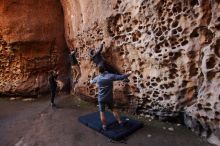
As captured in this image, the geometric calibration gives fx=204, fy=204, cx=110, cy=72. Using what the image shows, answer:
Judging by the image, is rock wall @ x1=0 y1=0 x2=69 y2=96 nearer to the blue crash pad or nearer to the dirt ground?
the dirt ground

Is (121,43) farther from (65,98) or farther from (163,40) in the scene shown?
(65,98)

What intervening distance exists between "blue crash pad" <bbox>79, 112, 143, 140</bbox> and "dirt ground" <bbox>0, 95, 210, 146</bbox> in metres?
0.09

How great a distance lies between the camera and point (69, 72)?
8117 mm

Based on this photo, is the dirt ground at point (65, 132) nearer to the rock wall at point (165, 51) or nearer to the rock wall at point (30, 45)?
the rock wall at point (165, 51)

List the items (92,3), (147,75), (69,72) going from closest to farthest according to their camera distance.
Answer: (147,75) → (92,3) → (69,72)

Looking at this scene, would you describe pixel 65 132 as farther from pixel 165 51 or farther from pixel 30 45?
pixel 30 45

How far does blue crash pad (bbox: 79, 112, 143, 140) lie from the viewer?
12.0ft

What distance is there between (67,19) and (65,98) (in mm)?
2981

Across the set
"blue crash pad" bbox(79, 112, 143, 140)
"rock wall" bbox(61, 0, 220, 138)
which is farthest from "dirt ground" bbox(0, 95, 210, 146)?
"rock wall" bbox(61, 0, 220, 138)

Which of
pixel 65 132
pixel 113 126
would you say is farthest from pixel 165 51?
pixel 65 132

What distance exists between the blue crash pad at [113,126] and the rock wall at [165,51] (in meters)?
0.62

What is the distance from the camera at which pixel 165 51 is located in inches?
159

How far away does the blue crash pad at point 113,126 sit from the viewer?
366cm

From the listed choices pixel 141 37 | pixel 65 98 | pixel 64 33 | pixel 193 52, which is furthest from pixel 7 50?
pixel 193 52
